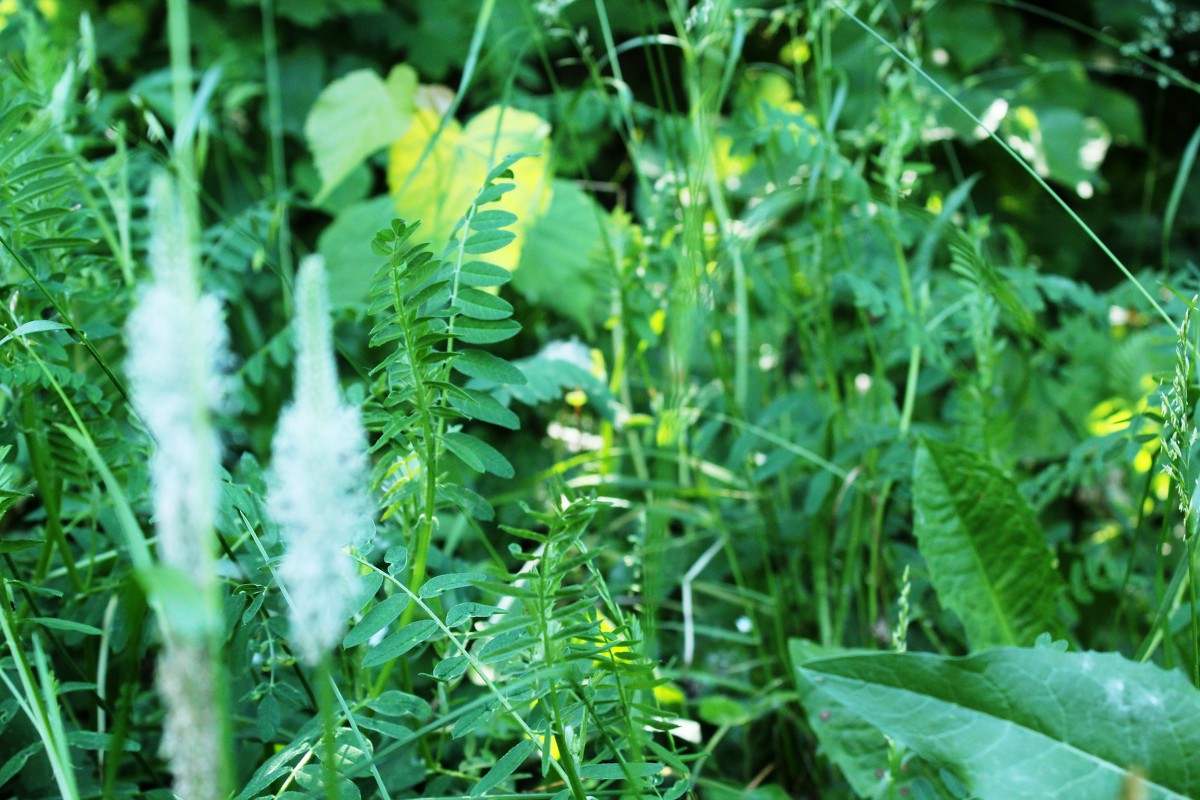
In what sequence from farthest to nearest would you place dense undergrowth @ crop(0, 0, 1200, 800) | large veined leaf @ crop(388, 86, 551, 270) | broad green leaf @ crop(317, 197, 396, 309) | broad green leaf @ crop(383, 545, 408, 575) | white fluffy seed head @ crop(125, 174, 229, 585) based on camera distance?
1. broad green leaf @ crop(317, 197, 396, 309)
2. large veined leaf @ crop(388, 86, 551, 270)
3. broad green leaf @ crop(383, 545, 408, 575)
4. dense undergrowth @ crop(0, 0, 1200, 800)
5. white fluffy seed head @ crop(125, 174, 229, 585)

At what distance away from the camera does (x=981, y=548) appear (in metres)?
0.99

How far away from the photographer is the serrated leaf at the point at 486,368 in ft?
2.32

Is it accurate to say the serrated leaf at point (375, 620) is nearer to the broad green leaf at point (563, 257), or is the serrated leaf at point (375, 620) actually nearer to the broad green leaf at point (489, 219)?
the broad green leaf at point (489, 219)

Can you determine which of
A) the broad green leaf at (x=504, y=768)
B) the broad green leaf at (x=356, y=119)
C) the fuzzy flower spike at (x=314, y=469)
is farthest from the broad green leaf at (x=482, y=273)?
the broad green leaf at (x=356, y=119)

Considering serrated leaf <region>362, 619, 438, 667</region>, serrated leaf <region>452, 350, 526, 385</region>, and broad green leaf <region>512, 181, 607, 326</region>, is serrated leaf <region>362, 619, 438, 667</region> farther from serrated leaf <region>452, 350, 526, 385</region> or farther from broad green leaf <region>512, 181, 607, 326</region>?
broad green leaf <region>512, 181, 607, 326</region>

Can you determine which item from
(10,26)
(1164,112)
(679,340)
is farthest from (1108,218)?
(10,26)

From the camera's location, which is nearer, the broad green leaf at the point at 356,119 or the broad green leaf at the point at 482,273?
the broad green leaf at the point at 482,273

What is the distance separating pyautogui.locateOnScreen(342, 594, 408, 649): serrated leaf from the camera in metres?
→ 0.64

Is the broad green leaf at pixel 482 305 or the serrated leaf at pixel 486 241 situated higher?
the serrated leaf at pixel 486 241

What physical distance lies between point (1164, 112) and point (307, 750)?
277 centimetres

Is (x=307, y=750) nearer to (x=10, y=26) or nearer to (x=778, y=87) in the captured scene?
(x=10, y=26)

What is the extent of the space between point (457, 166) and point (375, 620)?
1.00 m

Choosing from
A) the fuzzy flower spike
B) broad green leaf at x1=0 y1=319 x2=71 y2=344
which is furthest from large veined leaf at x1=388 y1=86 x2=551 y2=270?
the fuzzy flower spike

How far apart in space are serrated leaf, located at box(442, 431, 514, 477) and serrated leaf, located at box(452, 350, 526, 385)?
0.05m
